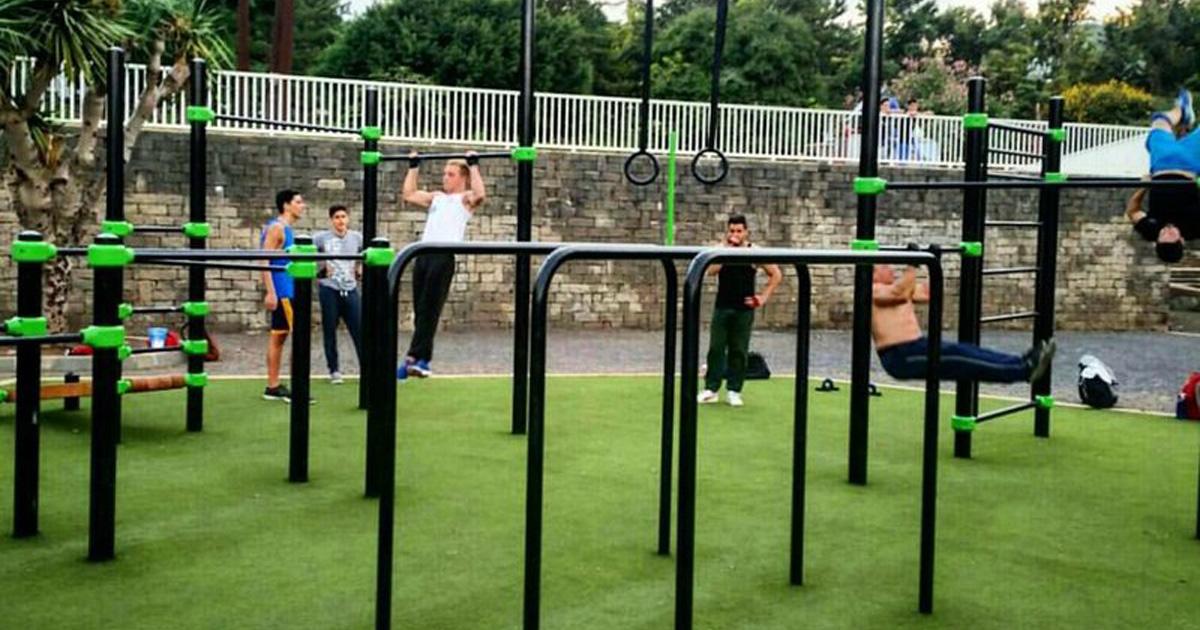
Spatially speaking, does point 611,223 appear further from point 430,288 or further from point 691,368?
point 691,368

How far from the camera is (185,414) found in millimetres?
8164

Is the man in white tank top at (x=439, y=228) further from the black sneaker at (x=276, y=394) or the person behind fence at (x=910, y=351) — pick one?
the person behind fence at (x=910, y=351)

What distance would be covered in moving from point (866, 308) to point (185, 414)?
14.6 ft

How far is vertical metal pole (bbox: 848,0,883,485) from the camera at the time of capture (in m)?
6.33

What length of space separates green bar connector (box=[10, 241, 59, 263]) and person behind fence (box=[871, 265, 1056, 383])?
349 centimetres

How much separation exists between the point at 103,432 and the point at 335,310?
5.00m

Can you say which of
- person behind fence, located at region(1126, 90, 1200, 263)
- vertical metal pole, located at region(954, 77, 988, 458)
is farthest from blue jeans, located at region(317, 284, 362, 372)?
person behind fence, located at region(1126, 90, 1200, 263)

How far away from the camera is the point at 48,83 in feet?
35.7

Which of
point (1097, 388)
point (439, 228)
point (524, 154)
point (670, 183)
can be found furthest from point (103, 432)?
point (670, 183)

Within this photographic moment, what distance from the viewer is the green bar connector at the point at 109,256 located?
454 cm

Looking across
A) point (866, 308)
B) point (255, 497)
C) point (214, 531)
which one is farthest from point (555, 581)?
point (866, 308)

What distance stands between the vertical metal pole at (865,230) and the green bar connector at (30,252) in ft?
12.3

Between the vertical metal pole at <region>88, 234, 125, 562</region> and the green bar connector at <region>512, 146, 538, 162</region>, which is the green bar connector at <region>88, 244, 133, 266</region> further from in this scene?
the green bar connector at <region>512, 146, 538, 162</region>

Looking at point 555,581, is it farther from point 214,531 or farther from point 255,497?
point 255,497
